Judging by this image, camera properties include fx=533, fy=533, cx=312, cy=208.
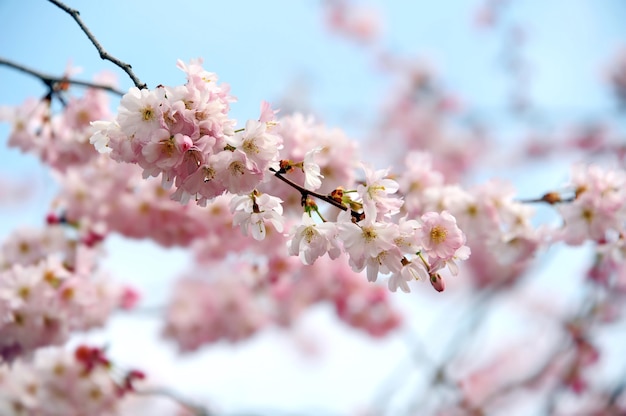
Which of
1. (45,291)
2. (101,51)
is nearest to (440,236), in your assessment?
(101,51)

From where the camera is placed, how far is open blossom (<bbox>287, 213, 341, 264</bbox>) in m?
1.29

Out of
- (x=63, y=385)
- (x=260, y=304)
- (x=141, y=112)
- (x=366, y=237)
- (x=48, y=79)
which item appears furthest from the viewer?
(x=260, y=304)

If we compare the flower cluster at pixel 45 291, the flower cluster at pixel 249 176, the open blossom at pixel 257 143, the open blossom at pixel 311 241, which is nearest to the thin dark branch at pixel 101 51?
the flower cluster at pixel 249 176

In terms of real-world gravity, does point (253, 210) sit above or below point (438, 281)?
above

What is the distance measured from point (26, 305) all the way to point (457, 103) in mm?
8701

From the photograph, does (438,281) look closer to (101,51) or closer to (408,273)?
(408,273)

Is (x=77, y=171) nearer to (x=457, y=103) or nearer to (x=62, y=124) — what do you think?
(x=62, y=124)

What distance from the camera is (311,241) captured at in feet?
4.28

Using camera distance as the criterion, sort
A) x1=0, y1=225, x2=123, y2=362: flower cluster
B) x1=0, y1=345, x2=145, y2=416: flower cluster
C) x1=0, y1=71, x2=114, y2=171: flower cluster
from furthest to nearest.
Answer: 1. x1=0, y1=345, x2=145, y2=416: flower cluster
2. x1=0, y1=225, x2=123, y2=362: flower cluster
3. x1=0, y1=71, x2=114, y2=171: flower cluster

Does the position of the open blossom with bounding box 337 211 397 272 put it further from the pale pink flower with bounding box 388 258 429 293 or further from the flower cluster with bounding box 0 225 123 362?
the flower cluster with bounding box 0 225 123 362

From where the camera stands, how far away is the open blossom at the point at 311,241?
1.29 meters

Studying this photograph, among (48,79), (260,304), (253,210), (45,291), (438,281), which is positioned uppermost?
(260,304)

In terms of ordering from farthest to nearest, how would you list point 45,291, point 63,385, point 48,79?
1. point 63,385
2. point 45,291
3. point 48,79

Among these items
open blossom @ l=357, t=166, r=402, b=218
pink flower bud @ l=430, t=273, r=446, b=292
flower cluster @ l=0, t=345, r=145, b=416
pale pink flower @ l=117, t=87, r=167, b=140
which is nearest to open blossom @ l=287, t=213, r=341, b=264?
open blossom @ l=357, t=166, r=402, b=218
